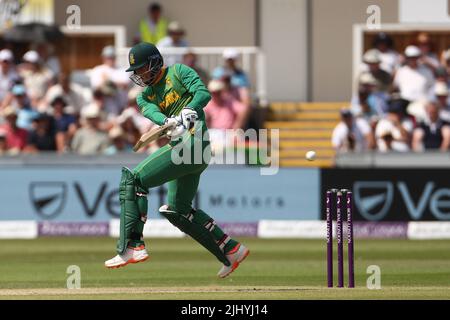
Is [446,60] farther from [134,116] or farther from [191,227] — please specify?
[191,227]

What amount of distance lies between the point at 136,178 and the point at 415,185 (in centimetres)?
688

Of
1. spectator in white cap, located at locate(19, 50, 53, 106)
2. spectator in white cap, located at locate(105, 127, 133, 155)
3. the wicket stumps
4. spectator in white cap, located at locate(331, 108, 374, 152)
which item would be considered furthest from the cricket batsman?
spectator in white cap, located at locate(19, 50, 53, 106)

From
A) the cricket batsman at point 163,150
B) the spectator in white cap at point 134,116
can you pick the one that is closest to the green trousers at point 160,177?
the cricket batsman at point 163,150

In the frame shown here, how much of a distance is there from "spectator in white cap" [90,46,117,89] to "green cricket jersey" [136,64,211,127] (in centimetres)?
801

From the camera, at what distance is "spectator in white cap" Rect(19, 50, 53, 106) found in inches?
698

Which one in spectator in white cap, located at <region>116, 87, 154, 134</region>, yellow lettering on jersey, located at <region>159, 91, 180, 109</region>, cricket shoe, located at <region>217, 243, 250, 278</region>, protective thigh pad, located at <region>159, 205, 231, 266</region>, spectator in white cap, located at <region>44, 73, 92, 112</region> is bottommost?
cricket shoe, located at <region>217, 243, 250, 278</region>

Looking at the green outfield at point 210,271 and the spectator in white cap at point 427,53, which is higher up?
the spectator in white cap at point 427,53

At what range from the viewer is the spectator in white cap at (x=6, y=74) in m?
17.7

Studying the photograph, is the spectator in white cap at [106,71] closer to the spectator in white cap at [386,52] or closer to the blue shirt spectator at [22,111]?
the blue shirt spectator at [22,111]

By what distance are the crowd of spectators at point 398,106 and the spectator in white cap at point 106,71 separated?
10.2 feet

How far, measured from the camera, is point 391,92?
17406mm

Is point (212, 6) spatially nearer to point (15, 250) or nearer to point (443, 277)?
point (15, 250)

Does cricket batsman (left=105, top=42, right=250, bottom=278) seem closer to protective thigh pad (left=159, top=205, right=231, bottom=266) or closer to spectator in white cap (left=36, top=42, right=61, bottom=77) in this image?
protective thigh pad (left=159, top=205, right=231, bottom=266)

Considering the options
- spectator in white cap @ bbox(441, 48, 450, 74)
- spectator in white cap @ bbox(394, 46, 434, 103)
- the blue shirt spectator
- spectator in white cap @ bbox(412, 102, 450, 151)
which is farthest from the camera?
spectator in white cap @ bbox(441, 48, 450, 74)
